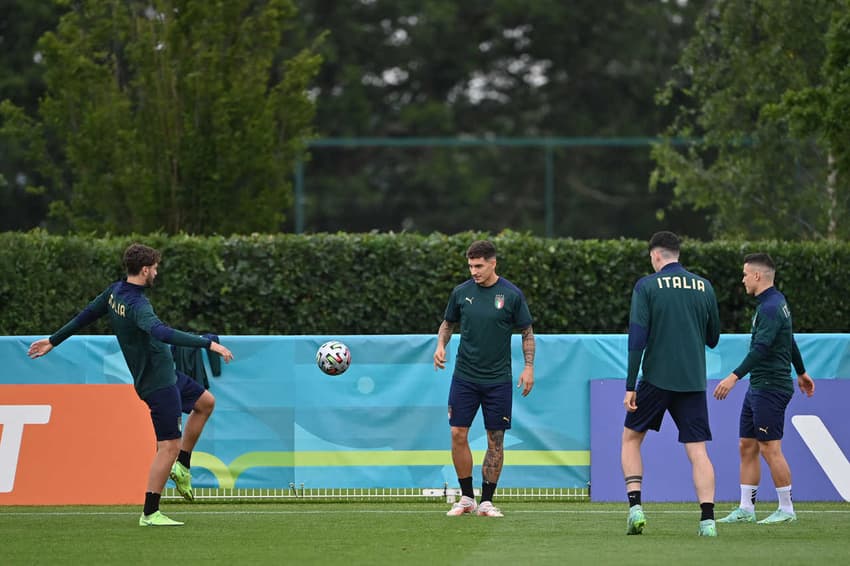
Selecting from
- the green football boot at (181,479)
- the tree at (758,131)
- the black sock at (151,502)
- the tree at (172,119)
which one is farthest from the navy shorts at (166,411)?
the tree at (758,131)

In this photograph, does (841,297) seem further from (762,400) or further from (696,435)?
(696,435)

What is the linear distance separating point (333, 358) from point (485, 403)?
1985 millimetres

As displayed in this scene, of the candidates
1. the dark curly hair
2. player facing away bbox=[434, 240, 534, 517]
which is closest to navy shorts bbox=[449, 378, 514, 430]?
player facing away bbox=[434, 240, 534, 517]

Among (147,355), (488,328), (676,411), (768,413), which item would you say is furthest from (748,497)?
(147,355)

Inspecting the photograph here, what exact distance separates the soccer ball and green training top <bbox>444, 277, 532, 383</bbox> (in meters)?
1.73

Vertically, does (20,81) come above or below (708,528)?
below

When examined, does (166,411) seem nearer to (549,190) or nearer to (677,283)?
(677,283)

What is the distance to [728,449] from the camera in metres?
12.8

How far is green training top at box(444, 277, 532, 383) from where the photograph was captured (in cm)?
1118

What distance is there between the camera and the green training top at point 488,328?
36.7 ft

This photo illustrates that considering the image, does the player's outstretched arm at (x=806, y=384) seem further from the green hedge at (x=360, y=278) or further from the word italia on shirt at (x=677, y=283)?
the green hedge at (x=360, y=278)

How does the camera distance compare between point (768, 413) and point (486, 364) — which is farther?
point (486, 364)

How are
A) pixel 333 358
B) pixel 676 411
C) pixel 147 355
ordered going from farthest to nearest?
pixel 333 358, pixel 147 355, pixel 676 411

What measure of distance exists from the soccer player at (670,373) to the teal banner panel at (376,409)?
318 centimetres
